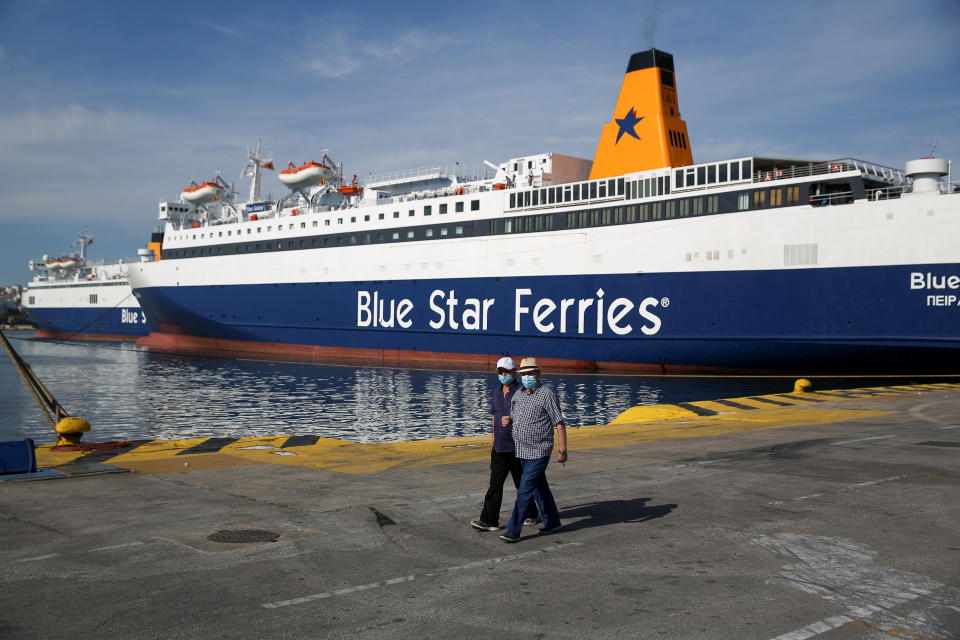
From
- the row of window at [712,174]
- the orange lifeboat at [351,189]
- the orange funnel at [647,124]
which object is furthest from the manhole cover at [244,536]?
the orange lifeboat at [351,189]

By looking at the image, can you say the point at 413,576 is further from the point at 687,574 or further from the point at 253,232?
the point at 253,232

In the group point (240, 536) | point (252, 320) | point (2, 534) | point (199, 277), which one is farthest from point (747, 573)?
point (199, 277)

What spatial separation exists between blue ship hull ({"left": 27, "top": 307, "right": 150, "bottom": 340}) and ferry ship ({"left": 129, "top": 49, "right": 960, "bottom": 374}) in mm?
33638

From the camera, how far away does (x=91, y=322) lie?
93.1m

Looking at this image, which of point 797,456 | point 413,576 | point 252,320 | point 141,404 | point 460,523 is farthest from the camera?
point 252,320

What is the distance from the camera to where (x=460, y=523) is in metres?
7.87

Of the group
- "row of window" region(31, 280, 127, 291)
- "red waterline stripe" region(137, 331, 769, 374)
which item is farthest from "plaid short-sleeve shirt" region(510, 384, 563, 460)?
"row of window" region(31, 280, 127, 291)

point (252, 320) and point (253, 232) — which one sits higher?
point (253, 232)

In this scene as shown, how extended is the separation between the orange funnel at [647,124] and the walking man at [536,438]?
33444 millimetres

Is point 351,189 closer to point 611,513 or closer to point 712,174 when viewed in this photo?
point 712,174

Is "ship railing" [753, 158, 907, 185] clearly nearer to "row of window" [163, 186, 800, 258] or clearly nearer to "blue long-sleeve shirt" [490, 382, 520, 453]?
"row of window" [163, 186, 800, 258]

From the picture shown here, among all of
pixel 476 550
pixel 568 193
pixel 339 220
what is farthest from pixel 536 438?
pixel 339 220

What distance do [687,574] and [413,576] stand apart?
218 cm

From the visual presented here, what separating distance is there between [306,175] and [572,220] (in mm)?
24794
